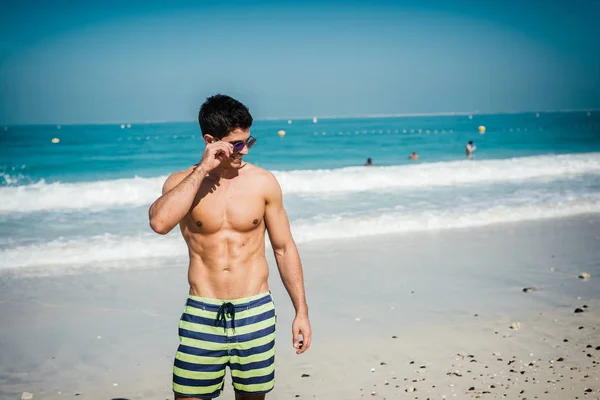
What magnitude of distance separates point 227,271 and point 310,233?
8.36m

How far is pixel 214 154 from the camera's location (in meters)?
2.69

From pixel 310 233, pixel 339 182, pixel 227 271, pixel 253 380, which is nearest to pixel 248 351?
pixel 253 380

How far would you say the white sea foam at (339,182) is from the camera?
16703 mm

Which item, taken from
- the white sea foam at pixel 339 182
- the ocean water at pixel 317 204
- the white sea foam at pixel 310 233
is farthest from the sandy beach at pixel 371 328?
the white sea foam at pixel 339 182

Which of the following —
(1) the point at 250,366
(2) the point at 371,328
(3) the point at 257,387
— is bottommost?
(2) the point at 371,328

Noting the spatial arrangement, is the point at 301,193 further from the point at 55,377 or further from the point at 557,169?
the point at 55,377

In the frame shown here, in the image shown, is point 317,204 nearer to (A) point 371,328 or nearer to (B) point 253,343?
(A) point 371,328

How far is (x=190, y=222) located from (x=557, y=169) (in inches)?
936

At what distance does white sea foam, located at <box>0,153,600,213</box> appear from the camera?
658 inches

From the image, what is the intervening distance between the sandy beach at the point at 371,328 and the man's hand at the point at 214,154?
97.7 inches

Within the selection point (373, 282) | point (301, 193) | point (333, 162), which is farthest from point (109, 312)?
point (333, 162)

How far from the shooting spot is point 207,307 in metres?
2.84

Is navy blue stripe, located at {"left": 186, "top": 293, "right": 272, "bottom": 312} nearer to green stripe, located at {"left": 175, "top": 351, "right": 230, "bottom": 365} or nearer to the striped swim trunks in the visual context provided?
the striped swim trunks

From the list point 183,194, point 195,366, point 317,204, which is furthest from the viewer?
point 317,204
